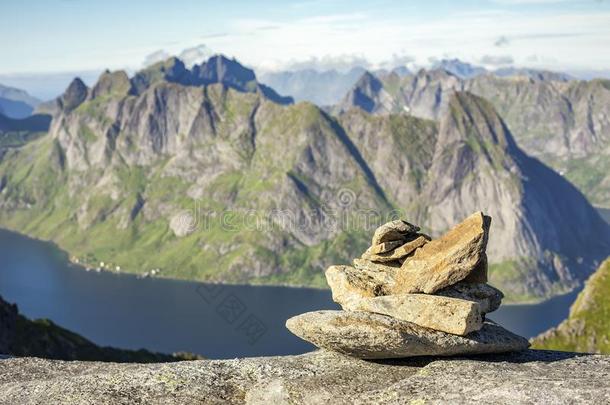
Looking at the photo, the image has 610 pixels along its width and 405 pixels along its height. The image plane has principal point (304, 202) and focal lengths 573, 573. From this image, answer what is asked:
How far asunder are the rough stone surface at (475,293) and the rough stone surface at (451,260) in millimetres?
815

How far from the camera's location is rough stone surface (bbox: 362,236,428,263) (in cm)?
3603

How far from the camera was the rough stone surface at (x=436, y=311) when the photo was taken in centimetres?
3102

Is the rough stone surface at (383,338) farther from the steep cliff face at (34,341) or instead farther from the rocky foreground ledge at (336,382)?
the steep cliff face at (34,341)

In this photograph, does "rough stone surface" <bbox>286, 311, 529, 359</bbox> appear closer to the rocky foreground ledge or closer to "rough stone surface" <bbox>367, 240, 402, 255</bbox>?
the rocky foreground ledge

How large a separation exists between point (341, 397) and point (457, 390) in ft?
18.4

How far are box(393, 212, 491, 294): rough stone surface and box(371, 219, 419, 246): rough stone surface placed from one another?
3338 mm

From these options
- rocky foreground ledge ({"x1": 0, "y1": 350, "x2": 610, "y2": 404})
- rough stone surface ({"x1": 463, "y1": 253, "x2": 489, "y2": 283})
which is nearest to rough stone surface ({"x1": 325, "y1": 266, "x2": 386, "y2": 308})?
rocky foreground ledge ({"x1": 0, "y1": 350, "x2": 610, "y2": 404})

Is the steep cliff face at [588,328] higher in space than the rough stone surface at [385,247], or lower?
lower

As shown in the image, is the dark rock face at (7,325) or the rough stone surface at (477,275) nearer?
the rough stone surface at (477,275)

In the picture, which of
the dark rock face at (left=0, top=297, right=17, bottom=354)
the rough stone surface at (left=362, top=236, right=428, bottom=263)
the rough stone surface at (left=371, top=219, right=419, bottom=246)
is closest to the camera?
the rough stone surface at (left=362, top=236, right=428, bottom=263)

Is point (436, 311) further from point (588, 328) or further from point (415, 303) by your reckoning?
point (588, 328)

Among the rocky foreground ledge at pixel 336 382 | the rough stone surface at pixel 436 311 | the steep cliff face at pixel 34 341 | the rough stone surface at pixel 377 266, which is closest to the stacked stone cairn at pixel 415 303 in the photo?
the rough stone surface at pixel 436 311

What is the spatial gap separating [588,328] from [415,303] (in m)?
179

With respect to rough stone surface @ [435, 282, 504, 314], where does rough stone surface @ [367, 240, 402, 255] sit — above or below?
above
